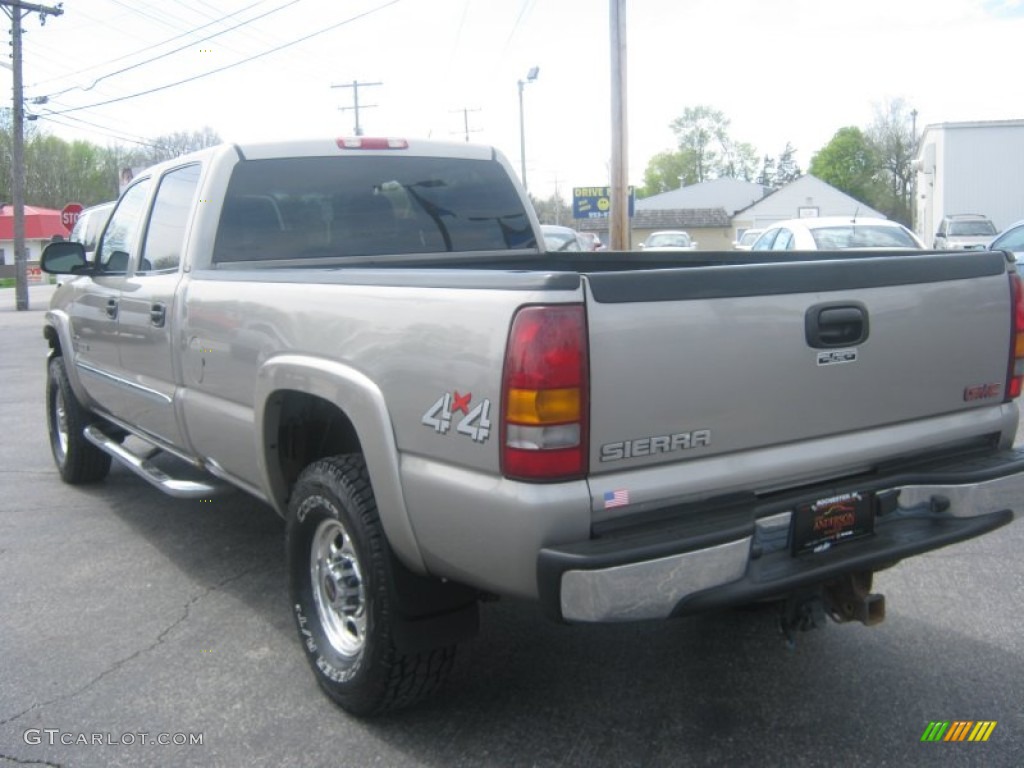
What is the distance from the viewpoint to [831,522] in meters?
2.89

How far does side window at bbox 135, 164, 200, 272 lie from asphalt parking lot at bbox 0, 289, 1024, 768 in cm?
158

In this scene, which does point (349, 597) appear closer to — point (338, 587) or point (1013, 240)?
point (338, 587)

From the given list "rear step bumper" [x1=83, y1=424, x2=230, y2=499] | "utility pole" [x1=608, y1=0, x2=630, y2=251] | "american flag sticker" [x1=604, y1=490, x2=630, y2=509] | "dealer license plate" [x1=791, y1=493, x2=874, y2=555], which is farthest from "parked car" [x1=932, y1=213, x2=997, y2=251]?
"american flag sticker" [x1=604, y1=490, x2=630, y2=509]

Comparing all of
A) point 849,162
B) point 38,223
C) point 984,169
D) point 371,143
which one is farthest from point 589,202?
point 849,162

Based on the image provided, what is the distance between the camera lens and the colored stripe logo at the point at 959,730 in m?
3.10

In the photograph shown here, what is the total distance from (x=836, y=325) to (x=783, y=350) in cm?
23

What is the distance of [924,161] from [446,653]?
49124 mm

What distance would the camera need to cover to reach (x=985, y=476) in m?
3.09

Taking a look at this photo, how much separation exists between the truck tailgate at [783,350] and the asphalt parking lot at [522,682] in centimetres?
53

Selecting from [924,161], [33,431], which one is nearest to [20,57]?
[33,431]

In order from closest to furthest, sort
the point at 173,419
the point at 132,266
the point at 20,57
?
the point at 173,419, the point at 132,266, the point at 20,57

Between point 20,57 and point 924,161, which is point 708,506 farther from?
point 924,161

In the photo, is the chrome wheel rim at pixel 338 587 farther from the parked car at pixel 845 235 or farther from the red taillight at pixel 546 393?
the parked car at pixel 845 235

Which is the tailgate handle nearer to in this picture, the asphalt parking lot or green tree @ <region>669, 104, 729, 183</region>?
the asphalt parking lot
